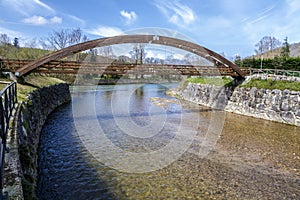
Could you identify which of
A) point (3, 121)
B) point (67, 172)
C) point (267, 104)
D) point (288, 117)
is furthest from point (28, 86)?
point (288, 117)

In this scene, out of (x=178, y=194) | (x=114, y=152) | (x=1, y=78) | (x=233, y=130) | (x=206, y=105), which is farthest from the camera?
(x=206, y=105)

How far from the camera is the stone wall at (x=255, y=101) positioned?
16.2 meters

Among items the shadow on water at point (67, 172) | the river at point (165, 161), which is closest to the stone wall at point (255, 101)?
the river at point (165, 161)

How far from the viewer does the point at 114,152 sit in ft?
30.2

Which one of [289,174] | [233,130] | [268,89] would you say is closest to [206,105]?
[268,89]

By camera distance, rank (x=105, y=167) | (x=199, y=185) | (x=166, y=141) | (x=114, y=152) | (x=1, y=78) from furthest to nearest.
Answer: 1. (x=1, y=78)
2. (x=166, y=141)
3. (x=114, y=152)
4. (x=105, y=167)
5. (x=199, y=185)

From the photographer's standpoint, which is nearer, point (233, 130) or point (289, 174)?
point (289, 174)

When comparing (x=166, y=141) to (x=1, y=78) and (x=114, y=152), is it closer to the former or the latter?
(x=114, y=152)

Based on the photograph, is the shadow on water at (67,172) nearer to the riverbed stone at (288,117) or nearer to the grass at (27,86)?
the grass at (27,86)

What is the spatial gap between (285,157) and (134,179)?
706cm

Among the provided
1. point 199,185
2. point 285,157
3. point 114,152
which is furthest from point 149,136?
point 285,157

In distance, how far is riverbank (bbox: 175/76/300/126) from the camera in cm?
1625

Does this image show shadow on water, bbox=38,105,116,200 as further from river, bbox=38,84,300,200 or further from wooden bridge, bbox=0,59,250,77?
wooden bridge, bbox=0,59,250,77

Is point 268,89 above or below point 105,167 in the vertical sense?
above
